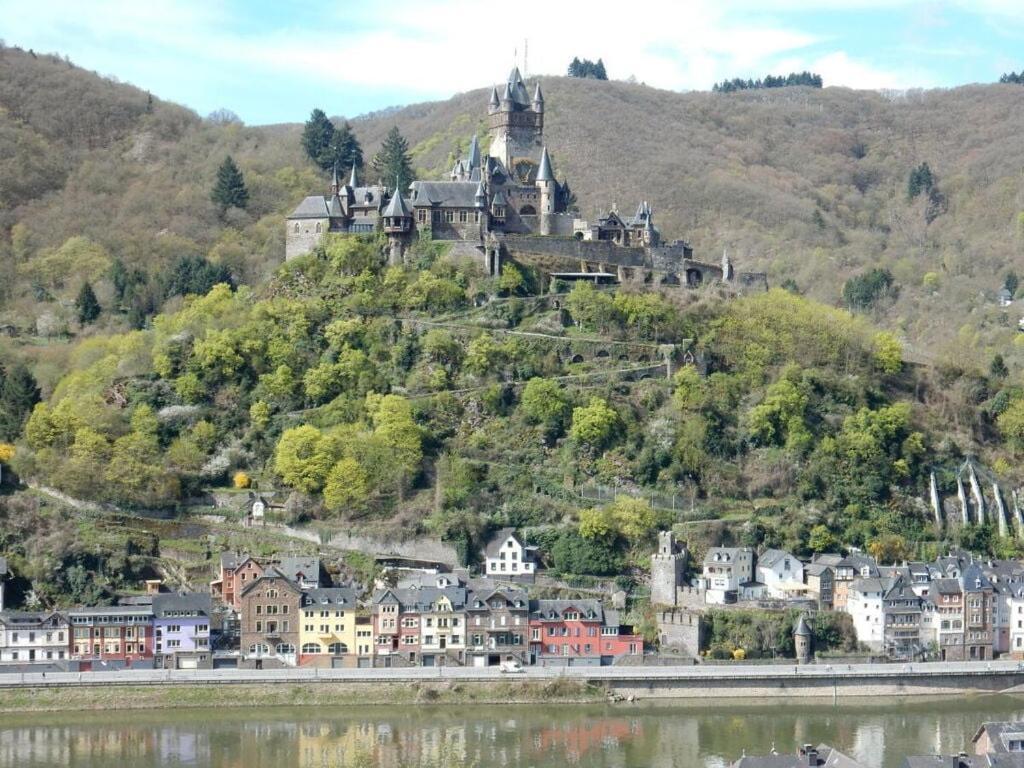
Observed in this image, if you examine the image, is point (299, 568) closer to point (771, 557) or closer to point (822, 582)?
point (771, 557)

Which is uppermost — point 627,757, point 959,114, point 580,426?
point 959,114

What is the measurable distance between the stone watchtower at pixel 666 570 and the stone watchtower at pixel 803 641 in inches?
174

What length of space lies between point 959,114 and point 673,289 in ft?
283

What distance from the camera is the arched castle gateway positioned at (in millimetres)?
87250

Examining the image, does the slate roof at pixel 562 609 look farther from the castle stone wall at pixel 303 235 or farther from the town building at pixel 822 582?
the castle stone wall at pixel 303 235

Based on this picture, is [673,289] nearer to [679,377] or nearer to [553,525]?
[679,377]

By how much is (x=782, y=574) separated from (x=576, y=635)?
8.26m

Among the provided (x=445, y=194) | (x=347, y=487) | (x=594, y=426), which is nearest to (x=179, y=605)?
(x=347, y=487)

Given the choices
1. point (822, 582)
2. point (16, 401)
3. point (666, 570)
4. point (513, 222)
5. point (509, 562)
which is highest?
point (513, 222)

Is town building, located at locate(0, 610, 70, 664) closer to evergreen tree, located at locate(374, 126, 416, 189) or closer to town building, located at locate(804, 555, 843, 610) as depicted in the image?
town building, located at locate(804, 555, 843, 610)

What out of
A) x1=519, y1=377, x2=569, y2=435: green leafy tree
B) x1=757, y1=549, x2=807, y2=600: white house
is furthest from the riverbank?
x1=519, y1=377, x2=569, y2=435: green leafy tree

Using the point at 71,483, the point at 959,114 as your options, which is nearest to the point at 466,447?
the point at 71,483

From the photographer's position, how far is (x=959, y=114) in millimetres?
166500

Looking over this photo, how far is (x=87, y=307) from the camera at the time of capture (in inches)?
3730
